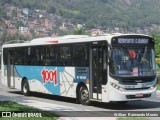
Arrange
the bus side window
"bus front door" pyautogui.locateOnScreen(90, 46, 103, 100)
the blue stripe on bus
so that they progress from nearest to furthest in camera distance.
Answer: "bus front door" pyautogui.locateOnScreen(90, 46, 103, 100), the bus side window, the blue stripe on bus

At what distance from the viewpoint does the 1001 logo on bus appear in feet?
73.5

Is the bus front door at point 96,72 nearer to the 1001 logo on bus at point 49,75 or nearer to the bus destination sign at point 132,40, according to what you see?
the bus destination sign at point 132,40

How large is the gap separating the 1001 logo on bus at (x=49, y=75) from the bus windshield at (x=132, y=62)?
15.9 feet

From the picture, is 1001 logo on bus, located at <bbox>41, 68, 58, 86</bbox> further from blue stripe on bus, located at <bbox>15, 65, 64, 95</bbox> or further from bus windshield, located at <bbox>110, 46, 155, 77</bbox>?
bus windshield, located at <bbox>110, 46, 155, 77</bbox>

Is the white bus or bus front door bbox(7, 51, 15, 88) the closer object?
the white bus

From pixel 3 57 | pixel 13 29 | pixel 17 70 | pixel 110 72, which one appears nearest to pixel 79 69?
pixel 110 72

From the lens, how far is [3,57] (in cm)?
2873

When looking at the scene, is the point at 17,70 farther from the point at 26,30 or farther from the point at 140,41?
the point at 26,30

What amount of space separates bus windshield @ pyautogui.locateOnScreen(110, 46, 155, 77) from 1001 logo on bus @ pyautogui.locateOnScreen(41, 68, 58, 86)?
484cm

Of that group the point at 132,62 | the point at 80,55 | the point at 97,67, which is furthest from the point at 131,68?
the point at 80,55

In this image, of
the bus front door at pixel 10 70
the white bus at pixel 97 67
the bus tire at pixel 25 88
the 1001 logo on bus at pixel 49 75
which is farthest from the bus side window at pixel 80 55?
the bus front door at pixel 10 70

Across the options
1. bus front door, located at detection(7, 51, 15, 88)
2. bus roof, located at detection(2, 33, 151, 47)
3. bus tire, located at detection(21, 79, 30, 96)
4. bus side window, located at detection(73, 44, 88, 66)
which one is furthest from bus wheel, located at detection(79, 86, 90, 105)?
bus front door, located at detection(7, 51, 15, 88)

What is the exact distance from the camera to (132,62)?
1838cm

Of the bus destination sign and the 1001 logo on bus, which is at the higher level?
the bus destination sign
